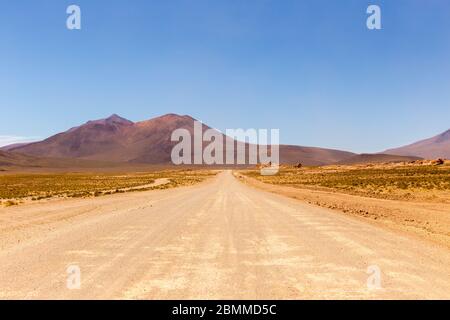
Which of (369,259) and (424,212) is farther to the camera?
(424,212)

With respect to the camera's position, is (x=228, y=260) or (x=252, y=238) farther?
(x=252, y=238)

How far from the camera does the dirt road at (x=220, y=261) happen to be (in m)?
6.69

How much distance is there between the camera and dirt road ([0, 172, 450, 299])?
669 centimetres

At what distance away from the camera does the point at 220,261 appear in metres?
8.98

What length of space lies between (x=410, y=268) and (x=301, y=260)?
6.77 feet

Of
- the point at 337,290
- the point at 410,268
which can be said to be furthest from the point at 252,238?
the point at 337,290

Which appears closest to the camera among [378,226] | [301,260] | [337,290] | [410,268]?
[337,290]

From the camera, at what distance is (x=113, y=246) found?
10.8 metres
